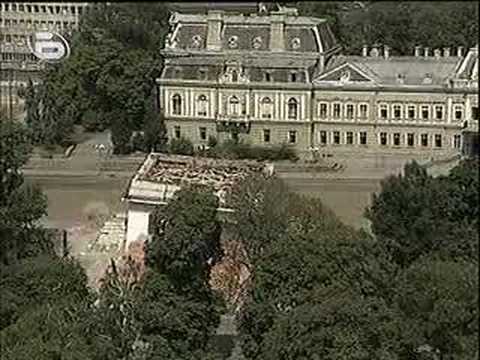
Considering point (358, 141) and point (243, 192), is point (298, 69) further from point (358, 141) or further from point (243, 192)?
point (243, 192)

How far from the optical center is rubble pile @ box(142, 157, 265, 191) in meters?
16.1

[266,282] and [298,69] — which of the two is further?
[298,69]

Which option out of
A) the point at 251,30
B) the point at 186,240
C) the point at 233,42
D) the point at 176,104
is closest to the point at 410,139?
the point at 251,30

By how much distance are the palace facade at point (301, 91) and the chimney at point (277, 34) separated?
0.02 meters

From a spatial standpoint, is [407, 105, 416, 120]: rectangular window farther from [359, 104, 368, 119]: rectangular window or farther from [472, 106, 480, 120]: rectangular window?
[472, 106, 480, 120]: rectangular window

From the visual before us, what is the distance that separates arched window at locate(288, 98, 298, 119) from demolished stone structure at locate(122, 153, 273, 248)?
270 inches

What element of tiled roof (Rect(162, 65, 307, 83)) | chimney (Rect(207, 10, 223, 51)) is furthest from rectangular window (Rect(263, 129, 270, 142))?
chimney (Rect(207, 10, 223, 51))

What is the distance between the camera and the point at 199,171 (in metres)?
16.8

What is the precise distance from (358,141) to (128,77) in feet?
16.5

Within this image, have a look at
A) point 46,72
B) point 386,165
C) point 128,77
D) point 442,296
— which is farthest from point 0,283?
point 46,72

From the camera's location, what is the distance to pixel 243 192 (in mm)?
14664

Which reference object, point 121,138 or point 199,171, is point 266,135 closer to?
point 121,138

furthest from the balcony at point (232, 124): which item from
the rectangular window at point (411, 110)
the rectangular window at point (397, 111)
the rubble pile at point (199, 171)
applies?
the rubble pile at point (199, 171)

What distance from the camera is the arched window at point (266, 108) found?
24.0m
